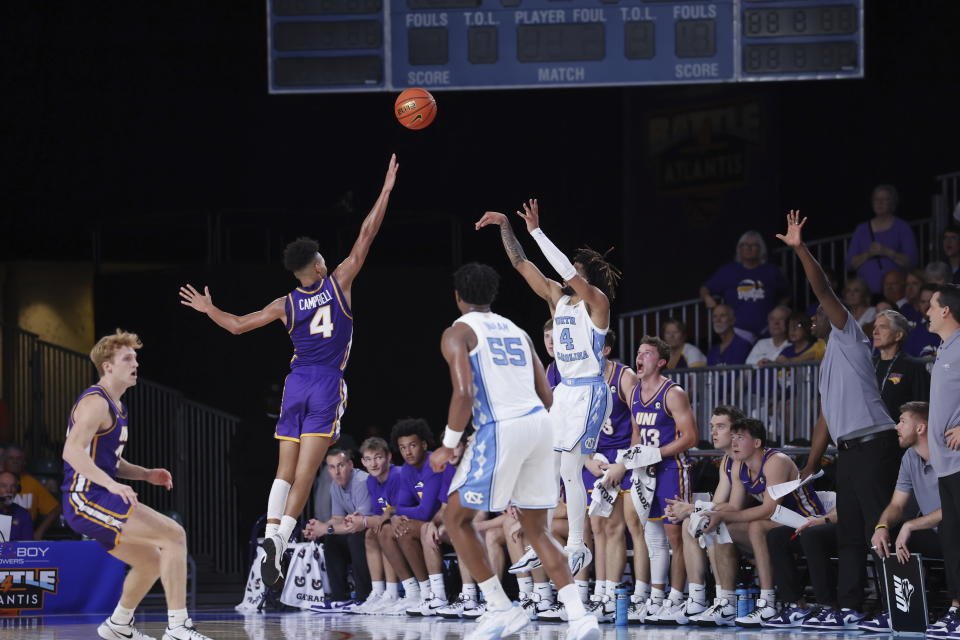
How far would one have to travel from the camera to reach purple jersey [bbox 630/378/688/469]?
9.91 m

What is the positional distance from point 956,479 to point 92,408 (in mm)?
4750

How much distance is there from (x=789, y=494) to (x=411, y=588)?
10.7 feet

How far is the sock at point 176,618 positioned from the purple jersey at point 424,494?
3.75m

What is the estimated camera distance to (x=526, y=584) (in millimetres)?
10297

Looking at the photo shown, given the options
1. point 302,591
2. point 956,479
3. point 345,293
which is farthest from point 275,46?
point 956,479

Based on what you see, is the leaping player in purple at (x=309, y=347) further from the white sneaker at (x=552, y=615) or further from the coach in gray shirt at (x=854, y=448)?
the coach in gray shirt at (x=854, y=448)

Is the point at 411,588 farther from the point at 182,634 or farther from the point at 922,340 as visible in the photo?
the point at 922,340

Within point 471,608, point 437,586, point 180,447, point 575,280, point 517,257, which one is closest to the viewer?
point 575,280

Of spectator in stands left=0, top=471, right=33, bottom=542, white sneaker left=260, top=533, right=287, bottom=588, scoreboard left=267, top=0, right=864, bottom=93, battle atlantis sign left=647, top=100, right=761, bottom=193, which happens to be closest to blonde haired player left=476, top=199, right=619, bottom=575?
white sneaker left=260, top=533, right=287, bottom=588

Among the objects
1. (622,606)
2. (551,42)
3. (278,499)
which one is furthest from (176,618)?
(551,42)

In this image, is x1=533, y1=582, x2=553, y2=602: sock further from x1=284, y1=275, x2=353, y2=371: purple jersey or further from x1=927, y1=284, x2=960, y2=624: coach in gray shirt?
x1=927, y1=284, x2=960, y2=624: coach in gray shirt

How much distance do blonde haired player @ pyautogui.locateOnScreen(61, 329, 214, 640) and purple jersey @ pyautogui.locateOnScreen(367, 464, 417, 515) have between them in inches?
150

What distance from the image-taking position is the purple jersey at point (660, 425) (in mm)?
9914

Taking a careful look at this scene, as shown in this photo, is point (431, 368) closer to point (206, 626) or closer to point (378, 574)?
point (378, 574)
